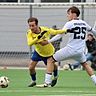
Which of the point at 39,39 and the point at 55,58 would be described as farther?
the point at 39,39

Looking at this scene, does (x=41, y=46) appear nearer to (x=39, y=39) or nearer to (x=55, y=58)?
(x=39, y=39)

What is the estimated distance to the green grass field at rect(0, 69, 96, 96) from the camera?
12262 mm

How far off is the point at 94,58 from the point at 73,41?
906 cm

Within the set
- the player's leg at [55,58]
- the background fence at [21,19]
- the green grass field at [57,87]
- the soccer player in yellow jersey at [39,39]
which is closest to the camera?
the green grass field at [57,87]

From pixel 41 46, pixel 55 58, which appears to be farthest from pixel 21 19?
pixel 55 58

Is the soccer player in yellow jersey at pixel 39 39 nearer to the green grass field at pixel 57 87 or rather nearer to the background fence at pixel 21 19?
the green grass field at pixel 57 87

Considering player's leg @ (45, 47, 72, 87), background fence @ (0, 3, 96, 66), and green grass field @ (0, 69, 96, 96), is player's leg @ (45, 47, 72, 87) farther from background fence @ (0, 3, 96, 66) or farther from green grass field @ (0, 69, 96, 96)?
background fence @ (0, 3, 96, 66)

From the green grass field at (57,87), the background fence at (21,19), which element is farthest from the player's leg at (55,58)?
the background fence at (21,19)

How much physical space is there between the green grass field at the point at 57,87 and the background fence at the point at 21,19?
5.03 meters

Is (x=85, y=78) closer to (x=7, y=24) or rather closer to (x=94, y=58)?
(x=94, y=58)

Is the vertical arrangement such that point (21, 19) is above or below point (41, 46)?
below

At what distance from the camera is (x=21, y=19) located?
25828 mm

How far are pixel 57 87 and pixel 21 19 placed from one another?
11619 mm

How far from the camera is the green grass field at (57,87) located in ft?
40.2
